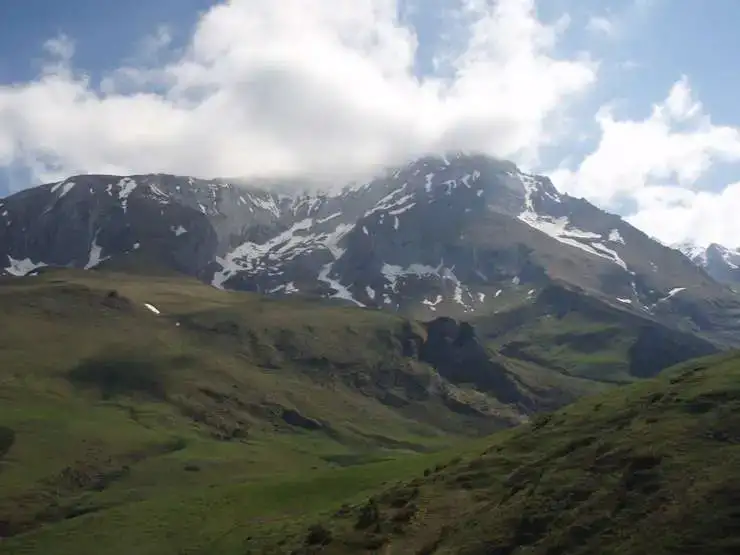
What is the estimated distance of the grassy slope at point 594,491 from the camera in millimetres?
39125

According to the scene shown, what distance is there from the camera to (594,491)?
4569 cm

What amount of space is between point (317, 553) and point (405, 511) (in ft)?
22.6

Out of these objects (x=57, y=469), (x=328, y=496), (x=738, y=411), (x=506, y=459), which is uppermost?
(x=738, y=411)

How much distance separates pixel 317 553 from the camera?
5300 cm

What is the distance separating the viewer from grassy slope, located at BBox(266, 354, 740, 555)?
39.1 meters

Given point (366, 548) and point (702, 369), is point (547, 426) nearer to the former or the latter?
point (702, 369)

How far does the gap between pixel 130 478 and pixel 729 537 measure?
15859cm

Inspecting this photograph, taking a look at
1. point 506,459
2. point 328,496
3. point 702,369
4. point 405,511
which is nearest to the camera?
point 405,511

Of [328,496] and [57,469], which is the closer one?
[328,496]

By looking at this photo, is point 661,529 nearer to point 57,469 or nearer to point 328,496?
point 328,496

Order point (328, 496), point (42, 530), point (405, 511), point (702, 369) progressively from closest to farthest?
point (405, 511) → point (702, 369) → point (328, 496) → point (42, 530)

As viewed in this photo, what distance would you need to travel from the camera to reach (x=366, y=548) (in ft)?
167

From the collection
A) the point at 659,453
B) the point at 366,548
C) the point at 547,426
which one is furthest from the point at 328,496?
the point at 659,453

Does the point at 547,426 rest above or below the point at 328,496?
above
